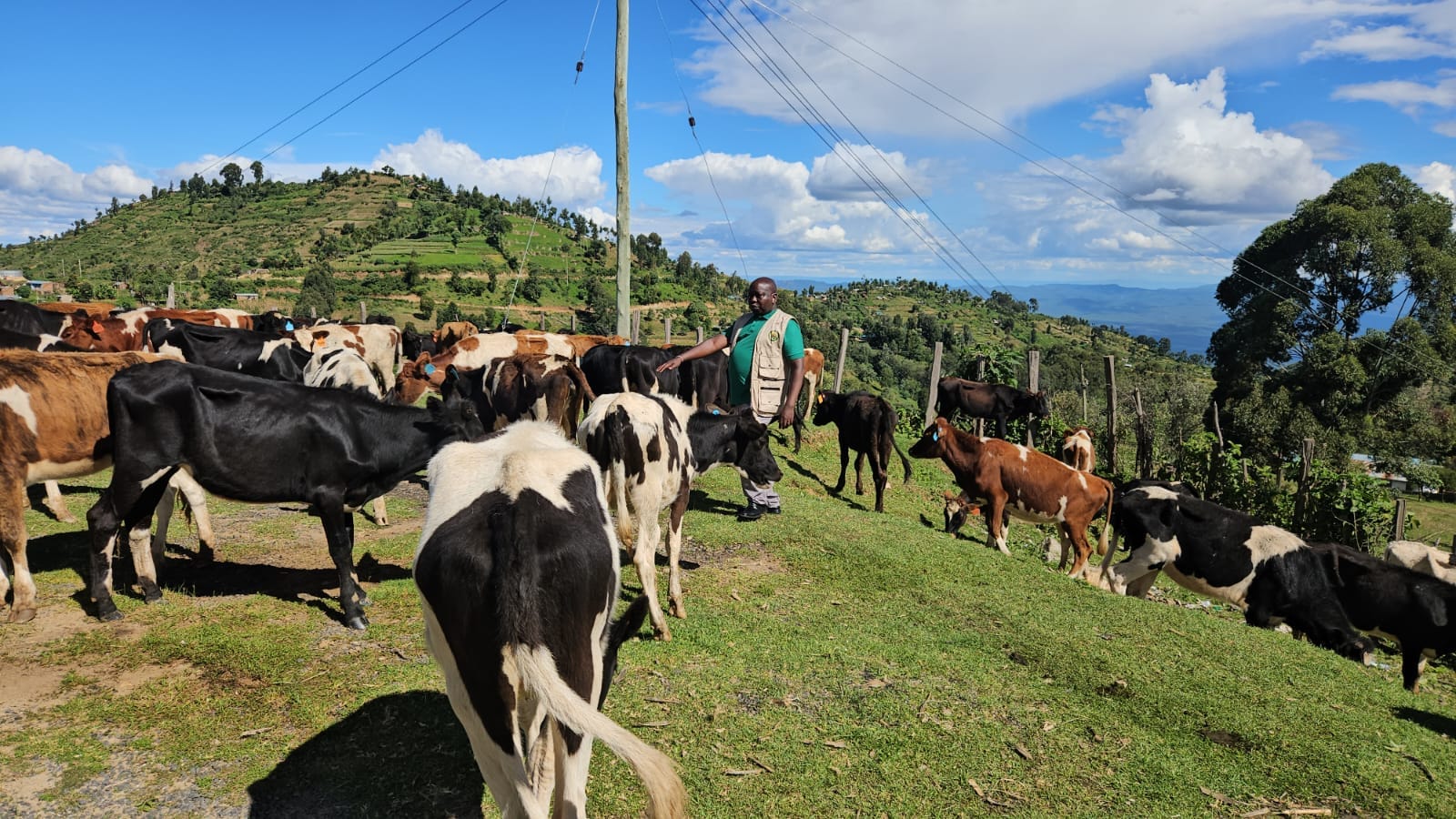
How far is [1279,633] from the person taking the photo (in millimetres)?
8000

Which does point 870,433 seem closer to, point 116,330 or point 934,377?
point 934,377

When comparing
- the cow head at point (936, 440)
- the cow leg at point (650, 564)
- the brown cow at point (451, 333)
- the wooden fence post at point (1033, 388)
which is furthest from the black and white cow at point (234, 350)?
the wooden fence post at point (1033, 388)

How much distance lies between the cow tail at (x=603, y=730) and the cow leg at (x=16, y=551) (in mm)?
5475

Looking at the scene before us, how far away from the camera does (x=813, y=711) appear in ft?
17.1

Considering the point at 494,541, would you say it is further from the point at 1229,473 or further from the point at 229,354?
the point at 1229,473

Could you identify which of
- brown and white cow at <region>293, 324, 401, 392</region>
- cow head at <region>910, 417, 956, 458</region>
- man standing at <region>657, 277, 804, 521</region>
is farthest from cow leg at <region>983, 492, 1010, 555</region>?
brown and white cow at <region>293, 324, 401, 392</region>

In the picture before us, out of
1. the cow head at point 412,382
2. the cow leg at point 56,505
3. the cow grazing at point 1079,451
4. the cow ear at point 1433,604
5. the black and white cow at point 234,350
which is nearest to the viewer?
the cow ear at point 1433,604

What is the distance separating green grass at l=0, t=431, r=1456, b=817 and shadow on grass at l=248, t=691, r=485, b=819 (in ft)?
0.05

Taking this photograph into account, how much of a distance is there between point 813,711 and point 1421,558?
9.94 metres

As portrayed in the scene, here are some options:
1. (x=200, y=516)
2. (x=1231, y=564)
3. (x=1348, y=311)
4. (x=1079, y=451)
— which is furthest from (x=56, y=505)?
(x=1348, y=311)

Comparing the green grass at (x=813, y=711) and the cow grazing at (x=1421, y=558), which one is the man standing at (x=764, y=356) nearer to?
the green grass at (x=813, y=711)

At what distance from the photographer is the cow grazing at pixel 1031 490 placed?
10953 mm

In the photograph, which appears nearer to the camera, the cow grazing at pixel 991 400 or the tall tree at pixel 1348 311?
the cow grazing at pixel 991 400

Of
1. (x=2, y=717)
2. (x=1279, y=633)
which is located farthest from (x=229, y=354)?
(x=1279, y=633)
